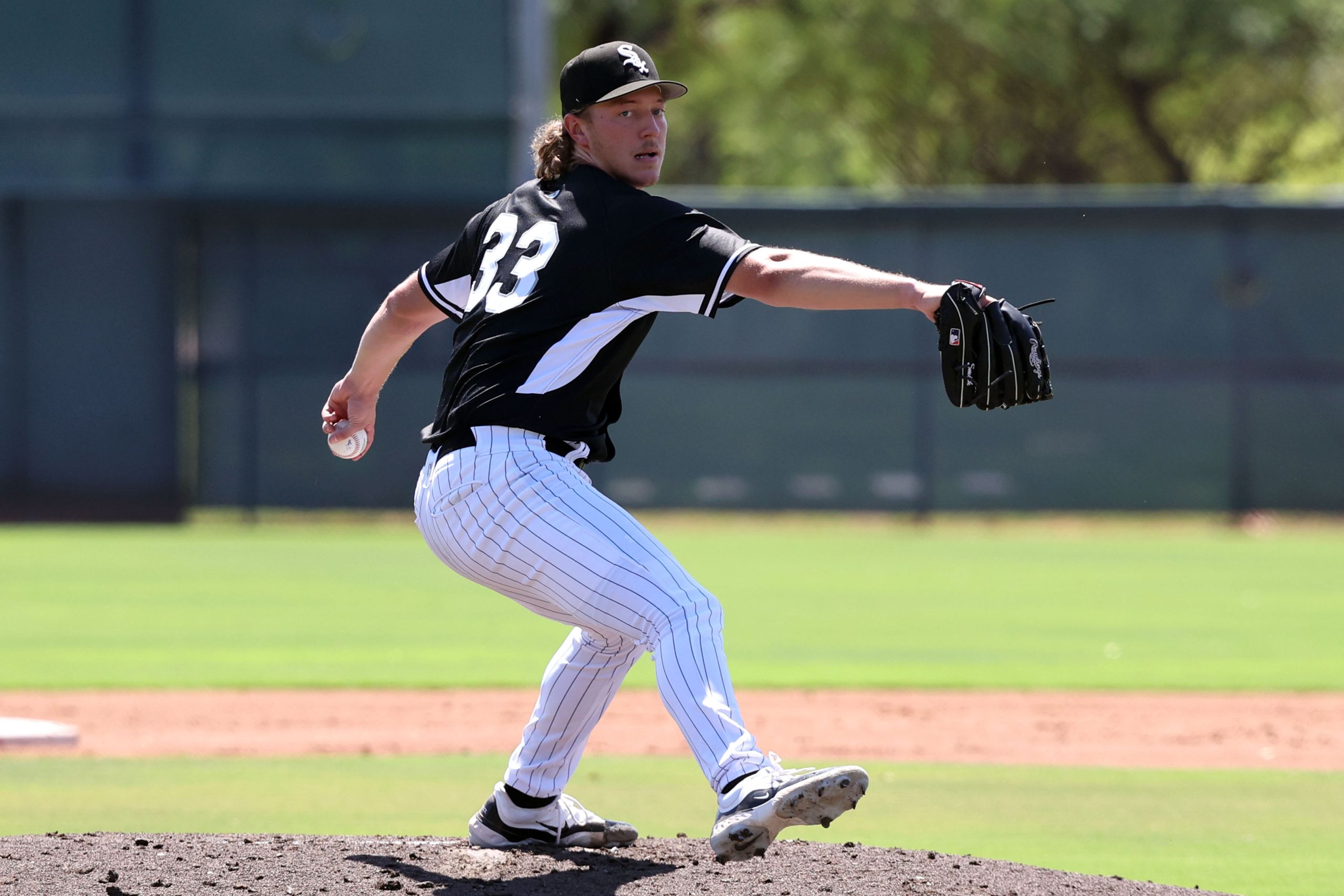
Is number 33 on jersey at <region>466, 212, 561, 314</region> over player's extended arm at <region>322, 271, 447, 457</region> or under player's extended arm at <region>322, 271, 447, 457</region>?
over

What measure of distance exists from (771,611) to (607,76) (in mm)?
7097

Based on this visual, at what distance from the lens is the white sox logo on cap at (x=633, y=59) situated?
147 inches

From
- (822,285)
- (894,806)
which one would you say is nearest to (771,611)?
(894,806)

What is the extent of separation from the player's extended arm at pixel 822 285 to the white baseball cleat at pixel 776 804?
853 mm

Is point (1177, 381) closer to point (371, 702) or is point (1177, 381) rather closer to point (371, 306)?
point (371, 306)

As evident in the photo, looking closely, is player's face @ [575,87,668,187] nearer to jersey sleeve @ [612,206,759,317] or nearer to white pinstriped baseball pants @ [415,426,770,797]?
jersey sleeve @ [612,206,759,317]

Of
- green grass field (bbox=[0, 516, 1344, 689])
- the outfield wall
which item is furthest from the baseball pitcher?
the outfield wall

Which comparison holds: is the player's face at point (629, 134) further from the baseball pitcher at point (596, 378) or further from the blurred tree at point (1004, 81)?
the blurred tree at point (1004, 81)

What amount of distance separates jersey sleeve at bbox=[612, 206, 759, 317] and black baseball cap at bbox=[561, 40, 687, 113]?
0.30 meters

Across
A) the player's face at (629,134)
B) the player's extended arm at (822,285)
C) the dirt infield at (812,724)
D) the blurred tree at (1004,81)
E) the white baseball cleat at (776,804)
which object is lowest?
the dirt infield at (812,724)

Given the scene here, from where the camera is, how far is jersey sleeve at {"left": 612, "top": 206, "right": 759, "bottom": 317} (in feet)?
11.6

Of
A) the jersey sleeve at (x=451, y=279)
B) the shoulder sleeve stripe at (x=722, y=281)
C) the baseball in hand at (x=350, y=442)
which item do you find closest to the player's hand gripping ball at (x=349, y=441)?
the baseball in hand at (x=350, y=442)

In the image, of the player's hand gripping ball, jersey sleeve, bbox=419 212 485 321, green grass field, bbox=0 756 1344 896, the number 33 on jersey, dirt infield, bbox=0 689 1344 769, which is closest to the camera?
Result: the number 33 on jersey

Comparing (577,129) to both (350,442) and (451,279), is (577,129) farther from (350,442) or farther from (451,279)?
(350,442)
